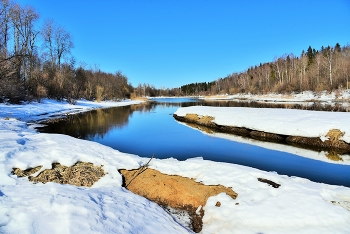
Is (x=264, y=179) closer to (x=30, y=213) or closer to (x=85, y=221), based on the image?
(x=85, y=221)

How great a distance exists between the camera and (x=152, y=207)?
4348 mm

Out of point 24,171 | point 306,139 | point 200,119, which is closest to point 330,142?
point 306,139

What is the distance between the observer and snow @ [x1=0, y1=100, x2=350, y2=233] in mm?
3027

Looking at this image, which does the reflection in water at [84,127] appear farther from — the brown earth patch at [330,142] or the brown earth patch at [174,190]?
the brown earth patch at [330,142]

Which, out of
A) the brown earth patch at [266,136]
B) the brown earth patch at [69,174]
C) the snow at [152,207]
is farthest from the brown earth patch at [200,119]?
the brown earth patch at [69,174]

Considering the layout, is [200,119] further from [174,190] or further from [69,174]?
[69,174]

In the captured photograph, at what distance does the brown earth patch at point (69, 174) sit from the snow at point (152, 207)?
0.16m

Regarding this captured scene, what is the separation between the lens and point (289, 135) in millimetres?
12422

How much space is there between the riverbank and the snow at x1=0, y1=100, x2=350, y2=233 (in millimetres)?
7565

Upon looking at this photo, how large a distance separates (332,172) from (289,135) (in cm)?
522

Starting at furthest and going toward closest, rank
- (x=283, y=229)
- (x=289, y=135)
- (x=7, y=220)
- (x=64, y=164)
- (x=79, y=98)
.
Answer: (x=79, y=98) → (x=289, y=135) → (x=64, y=164) → (x=283, y=229) → (x=7, y=220)

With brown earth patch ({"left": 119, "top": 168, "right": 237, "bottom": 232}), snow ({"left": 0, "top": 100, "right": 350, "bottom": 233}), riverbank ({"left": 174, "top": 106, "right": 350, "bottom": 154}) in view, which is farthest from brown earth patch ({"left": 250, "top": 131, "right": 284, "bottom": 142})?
brown earth patch ({"left": 119, "top": 168, "right": 237, "bottom": 232})

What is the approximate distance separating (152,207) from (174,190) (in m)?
0.95

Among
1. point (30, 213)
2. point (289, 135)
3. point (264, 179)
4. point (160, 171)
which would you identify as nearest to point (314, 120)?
point (289, 135)
